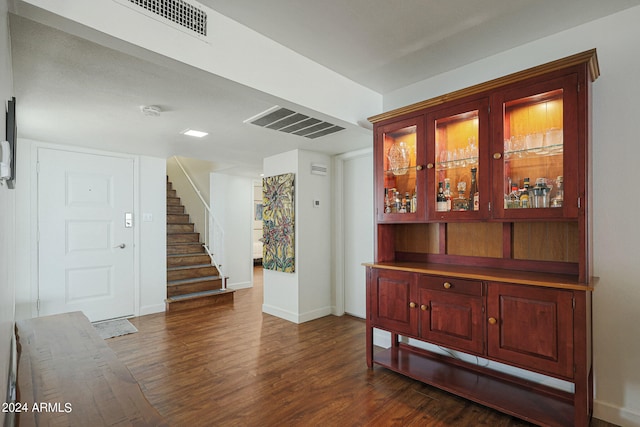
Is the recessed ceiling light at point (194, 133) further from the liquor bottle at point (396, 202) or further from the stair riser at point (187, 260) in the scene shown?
the stair riser at point (187, 260)

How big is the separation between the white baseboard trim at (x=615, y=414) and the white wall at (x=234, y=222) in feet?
17.8

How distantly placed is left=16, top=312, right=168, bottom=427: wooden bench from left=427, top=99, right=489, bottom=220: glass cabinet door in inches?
83.7

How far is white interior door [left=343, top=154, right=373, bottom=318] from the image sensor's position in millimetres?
4312

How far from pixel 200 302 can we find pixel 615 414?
472cm

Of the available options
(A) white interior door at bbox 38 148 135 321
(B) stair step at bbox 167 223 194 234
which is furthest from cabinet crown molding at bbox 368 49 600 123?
(B) stair step at bbox 167 223 194 234

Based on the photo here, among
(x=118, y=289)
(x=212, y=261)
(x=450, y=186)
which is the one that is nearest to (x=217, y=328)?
(x=118, y=289)

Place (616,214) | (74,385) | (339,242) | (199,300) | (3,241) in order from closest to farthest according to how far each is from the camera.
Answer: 1. (3,241)
2. (74,385)
3. (616,214)
4. (339,242)
5. (199,300)

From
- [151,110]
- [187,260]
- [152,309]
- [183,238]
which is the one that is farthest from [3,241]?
[183,238]

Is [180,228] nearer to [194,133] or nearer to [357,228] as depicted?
[194,133]

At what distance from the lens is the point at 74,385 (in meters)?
1.57

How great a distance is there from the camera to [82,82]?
2.32 m

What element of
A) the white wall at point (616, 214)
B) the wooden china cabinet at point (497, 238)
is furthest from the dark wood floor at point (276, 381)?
the white wall at point (616, 214)

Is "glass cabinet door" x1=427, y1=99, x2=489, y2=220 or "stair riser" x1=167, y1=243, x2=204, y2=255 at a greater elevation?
"glass cabinet door" x1=427, y1=99, x2=489, y2=220

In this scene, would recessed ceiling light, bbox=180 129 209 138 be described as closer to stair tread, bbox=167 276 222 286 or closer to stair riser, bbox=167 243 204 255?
stair tread, bbox=167 276 222 286
